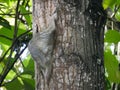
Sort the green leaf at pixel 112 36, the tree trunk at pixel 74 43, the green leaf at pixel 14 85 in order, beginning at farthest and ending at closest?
1. the green leaf at pixel 14 85
2. the green leaf at pixel 112 36
3. the tree trunk at pixel 74 43

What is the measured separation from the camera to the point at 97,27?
792 millimetres

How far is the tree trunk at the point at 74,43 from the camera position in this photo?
2.41ft

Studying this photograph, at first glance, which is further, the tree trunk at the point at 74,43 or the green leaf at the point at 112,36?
the green leaf at the point at 112,36

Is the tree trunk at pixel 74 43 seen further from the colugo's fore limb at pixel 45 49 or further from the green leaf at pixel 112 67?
the green leaf at pixel 112 67

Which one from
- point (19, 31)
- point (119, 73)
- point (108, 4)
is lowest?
point (119, 73)

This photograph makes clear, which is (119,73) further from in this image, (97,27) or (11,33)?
(11,33)

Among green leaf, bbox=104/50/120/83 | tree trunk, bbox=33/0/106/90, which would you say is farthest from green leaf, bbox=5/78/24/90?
tree trunk, bbox=33/0/106/90

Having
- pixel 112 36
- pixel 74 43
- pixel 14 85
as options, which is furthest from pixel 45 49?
pixel 14 85

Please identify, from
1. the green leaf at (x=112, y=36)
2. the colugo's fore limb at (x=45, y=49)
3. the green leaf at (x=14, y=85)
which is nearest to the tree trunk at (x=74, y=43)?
the colugo's fore limb at (x=45, y=49)

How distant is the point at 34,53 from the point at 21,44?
1.72 ft

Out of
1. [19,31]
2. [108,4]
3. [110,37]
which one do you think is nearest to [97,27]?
[108,4]

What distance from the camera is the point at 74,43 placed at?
2.47ft

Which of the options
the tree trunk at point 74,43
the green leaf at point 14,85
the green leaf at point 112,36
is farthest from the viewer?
the green leaf at point 14,85

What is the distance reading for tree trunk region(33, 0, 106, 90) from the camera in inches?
28.9
